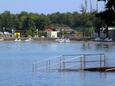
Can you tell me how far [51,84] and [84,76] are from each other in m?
7.39

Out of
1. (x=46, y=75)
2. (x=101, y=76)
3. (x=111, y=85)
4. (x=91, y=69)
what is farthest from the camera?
(x=91, y=69)

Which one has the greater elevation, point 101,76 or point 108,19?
point 108,19

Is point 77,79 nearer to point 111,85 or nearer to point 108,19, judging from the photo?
point 111,85

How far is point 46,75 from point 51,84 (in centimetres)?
949

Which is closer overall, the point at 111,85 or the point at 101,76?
the point at 111,85

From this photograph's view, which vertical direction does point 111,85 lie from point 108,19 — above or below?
below

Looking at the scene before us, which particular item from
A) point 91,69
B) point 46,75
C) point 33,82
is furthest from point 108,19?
point 33,82

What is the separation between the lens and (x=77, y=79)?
49375mm

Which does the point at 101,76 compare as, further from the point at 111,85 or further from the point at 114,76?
the point at 111,85

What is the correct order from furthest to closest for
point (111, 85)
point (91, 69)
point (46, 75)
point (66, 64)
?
point (66, 64) → point (91, 69) → point (46, 75) → point (111, 85)

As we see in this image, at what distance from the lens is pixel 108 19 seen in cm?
6012

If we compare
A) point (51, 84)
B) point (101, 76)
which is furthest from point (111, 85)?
point (101, 76)

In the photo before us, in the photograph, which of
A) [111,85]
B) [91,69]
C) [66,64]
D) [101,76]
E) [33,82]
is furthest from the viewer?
[66,64]

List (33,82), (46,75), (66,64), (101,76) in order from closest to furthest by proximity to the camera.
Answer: (33,82)
(101,76)
(46,75)
(66,64)
